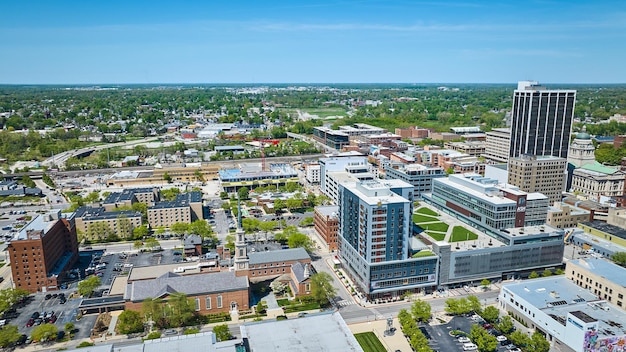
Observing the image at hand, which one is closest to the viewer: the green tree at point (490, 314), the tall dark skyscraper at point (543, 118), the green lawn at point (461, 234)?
the green tree at point (490, 314)

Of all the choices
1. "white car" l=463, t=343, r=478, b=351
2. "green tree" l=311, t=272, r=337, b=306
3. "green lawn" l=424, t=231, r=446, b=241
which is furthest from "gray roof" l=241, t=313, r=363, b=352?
"green lawn" l=424, t=231, r=446, b=241

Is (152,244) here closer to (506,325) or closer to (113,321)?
(113,321)

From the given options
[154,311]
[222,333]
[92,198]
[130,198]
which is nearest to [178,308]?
[154,311]

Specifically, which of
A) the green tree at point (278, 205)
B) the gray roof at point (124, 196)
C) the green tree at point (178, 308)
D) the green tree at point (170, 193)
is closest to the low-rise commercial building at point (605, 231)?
the green tree at point (278, 205)

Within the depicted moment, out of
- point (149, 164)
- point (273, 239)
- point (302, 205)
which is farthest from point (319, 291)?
point (149, 164)

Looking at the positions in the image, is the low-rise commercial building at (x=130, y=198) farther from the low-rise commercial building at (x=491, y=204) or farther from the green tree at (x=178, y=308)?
the low-rise commercial building at (x=491, y=204)
